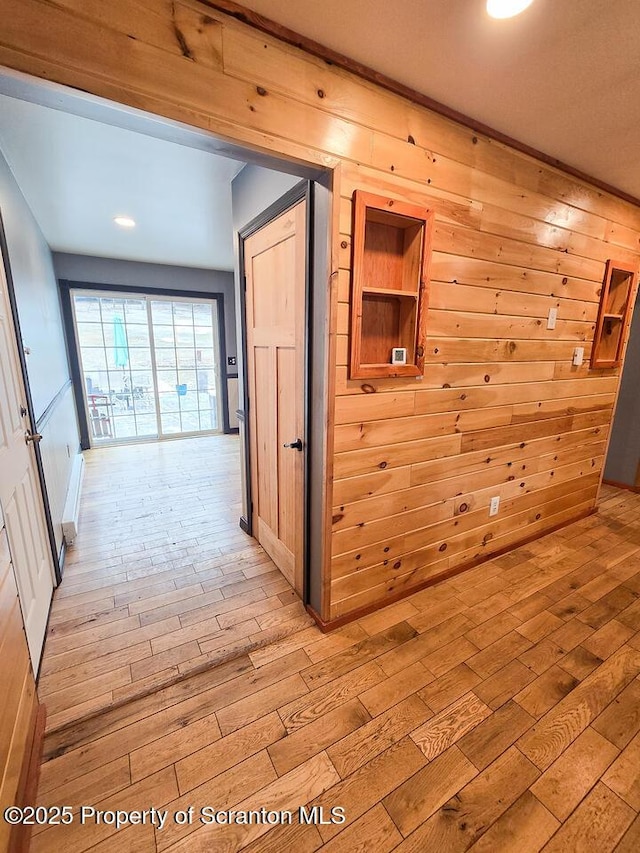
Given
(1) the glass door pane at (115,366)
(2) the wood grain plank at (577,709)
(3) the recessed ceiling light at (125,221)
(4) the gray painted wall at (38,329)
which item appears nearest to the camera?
(2) the wood grain plank at (577,709)

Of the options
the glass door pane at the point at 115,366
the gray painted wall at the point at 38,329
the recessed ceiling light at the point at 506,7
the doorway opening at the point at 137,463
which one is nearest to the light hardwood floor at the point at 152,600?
the doorway opening at the point at 137,463

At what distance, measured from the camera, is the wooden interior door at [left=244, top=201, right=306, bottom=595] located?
70.7 inches

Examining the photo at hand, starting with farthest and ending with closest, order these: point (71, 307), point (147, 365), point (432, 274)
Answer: point (147, 365) → point (71, 307) → point (432, 274)

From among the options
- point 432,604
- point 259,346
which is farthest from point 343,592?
point 259,346

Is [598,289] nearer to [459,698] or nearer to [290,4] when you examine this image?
[290,4]

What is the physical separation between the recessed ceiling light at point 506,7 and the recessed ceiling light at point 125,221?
3171mm

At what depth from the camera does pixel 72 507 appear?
2.84m

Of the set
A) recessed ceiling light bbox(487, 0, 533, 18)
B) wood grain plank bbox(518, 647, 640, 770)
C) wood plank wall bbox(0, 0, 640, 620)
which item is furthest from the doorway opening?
wood grain plank bbox(518, 647, 640, 770)

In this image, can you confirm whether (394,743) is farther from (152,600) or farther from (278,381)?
(278,381)

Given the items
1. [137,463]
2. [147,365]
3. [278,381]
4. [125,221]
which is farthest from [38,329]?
[147,365]

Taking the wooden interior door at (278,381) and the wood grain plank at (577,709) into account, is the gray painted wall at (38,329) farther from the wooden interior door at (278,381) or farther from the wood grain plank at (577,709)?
the wood grain plank at (577,709)

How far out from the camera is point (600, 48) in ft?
4.17

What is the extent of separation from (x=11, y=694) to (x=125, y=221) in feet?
12.0

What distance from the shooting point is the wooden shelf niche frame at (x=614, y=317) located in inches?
101
